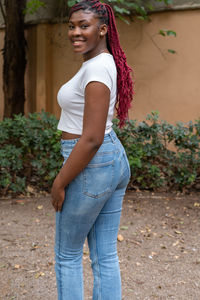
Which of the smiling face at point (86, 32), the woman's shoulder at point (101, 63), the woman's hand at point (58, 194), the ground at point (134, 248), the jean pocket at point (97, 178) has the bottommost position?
the ground at point (134, 248)

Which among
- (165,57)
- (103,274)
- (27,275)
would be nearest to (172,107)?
(165,57)

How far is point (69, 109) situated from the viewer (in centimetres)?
186

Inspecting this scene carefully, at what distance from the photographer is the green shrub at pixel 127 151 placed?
5.24 metres

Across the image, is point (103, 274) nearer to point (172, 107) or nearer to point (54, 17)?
point (172, 107)

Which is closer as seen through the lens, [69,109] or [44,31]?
[69,109]

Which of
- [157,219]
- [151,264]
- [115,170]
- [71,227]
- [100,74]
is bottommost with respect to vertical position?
[157,219]

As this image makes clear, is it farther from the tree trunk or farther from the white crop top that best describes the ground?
the tree trunk

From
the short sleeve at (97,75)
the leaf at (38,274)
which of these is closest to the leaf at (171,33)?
the leaf at (38,274)

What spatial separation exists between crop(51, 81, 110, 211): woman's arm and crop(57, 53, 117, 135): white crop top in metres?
0.05

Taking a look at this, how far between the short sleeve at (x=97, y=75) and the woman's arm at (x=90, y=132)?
0.02m

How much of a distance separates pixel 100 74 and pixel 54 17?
19.1ft

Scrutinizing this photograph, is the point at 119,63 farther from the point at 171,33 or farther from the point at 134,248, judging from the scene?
the point at 171,33

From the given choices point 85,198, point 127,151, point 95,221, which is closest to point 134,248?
point 127,151

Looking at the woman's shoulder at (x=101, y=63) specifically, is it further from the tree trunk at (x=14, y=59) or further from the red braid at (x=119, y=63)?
the tree trunk at (x=14, y=59)
